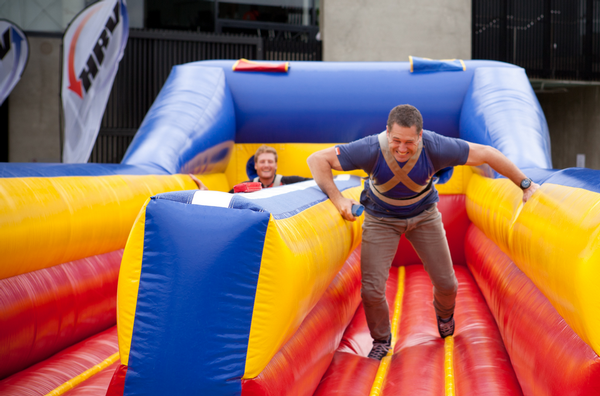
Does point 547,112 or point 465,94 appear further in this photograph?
point 547,112

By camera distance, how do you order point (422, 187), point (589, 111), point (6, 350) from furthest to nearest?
1. point (589, 111)
2. point (422, 187)
3. point (6, 350)

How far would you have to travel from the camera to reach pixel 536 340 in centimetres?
151

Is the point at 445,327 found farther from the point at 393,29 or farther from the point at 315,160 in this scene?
the point at 393,29

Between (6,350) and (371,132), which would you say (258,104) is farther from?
(6,350)

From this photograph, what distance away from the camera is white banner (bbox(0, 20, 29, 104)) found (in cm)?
505

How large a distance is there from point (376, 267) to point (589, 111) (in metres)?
7.03

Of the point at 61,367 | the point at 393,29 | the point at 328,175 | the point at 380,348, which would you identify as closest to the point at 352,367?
the point at 380,348

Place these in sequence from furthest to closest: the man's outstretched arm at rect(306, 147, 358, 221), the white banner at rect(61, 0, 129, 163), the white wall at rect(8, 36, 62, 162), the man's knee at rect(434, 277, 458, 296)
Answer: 1. the white wall at rect(8, 36, 62, 162)
2. the white banner at rect(61, 0, 129, 163)
3. the man's knee at rect(434, 277, 458, 296)
4. the man's outstretched arm at rect(306, 147, 358, 221)

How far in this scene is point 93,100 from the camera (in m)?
4.49

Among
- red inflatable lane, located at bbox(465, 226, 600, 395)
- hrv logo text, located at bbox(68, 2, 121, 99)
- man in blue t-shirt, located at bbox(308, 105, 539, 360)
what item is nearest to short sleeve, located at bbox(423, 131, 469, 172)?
man in blue t-shirt, located at bbox(308, 105, 539, 360)

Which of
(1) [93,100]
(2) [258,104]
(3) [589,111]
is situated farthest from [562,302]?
(3) [589,111]

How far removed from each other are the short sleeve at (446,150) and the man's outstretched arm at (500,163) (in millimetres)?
28

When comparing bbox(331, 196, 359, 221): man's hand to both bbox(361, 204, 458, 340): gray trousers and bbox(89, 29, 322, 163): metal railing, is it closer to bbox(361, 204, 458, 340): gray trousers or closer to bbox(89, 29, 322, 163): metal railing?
bbox(361, 204, 458, 340): gray trousers

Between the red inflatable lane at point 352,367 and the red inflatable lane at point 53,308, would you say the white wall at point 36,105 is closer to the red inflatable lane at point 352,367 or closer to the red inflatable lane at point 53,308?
the red inflatable lane at point 53,308
